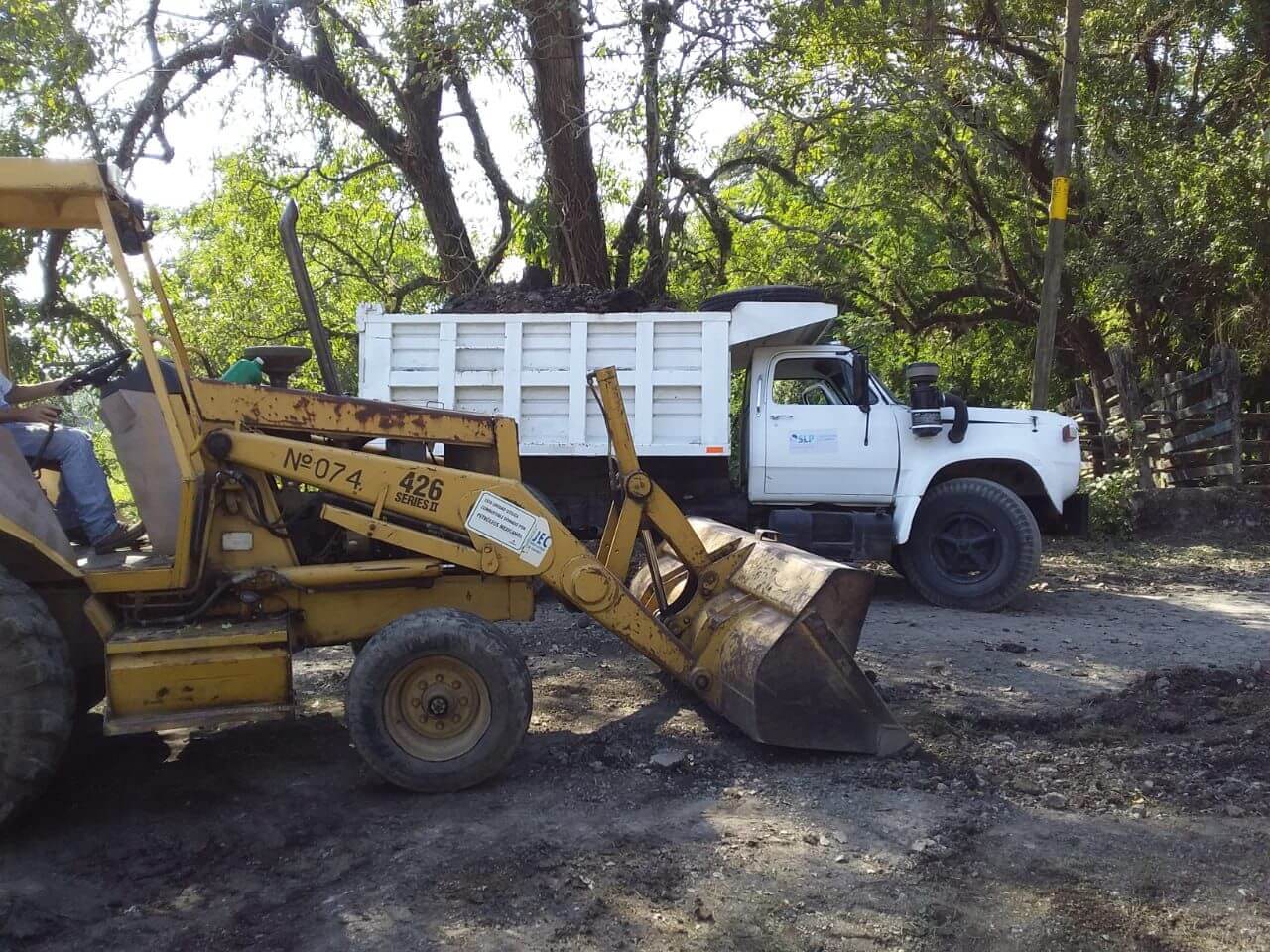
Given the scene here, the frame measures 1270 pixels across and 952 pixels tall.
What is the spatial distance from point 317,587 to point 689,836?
1.94 meters

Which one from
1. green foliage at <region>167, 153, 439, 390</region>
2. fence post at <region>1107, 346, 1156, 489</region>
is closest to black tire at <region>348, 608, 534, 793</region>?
green foliage at <region>167, 153, 439, 390</region>

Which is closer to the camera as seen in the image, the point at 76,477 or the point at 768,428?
the point at 76,477

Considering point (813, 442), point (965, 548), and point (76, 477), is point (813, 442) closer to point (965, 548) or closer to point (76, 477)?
point (965, 548)

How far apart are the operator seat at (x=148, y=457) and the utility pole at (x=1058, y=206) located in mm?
9845

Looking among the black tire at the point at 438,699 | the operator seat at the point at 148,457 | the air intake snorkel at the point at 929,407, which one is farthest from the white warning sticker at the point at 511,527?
the air intake snorkel at the point at 929,407

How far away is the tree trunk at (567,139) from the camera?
440 inches

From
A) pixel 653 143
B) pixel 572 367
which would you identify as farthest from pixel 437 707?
pixel 653 143

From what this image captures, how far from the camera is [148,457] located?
15.8ft

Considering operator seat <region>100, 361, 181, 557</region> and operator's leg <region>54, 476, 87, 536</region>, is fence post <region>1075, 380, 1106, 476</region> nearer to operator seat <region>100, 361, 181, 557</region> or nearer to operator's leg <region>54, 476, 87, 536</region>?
operator seat <region>100, 361, 181, 557</region>

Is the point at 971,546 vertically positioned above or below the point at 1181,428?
below

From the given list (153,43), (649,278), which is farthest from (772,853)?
(153,43)

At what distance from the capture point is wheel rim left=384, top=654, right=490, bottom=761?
14.9ft

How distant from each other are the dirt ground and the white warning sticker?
3.13 ft

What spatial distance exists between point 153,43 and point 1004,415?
998cm
